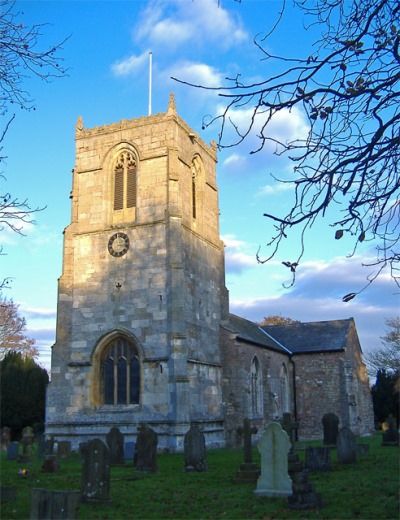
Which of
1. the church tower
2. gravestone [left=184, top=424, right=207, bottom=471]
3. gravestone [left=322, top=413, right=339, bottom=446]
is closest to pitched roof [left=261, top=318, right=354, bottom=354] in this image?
the church tower

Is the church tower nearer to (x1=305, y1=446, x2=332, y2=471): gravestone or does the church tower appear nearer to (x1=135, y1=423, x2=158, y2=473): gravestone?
(x1=135, y1=423, x2=158, y2=473): gravestone

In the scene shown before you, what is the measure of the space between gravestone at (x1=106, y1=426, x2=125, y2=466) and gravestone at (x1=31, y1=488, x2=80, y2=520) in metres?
10.1

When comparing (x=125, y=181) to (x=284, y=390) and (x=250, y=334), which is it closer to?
(x=250, y=334)

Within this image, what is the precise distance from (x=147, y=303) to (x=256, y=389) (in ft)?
29.0

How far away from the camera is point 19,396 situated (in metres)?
31.4

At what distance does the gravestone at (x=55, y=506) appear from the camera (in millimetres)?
7582

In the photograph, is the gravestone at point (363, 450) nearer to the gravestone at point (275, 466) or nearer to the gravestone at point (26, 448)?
the gravestone at point (275, 466)

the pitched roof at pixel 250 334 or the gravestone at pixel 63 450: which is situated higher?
the pitched roof at pixel 250 334

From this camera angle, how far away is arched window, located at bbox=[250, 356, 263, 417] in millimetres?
28748

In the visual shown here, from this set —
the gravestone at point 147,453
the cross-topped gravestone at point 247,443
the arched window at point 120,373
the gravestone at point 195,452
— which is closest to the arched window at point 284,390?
the arched window at point 120,373

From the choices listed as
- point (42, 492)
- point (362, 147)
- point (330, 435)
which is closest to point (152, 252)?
point (330, 435)

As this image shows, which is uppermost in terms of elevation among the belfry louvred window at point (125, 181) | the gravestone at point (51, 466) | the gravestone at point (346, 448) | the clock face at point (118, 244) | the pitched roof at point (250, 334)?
the belfry louvred window at point (125, 181)

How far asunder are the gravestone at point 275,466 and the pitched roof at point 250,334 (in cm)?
1578

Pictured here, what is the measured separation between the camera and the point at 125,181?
26172 millimetres
